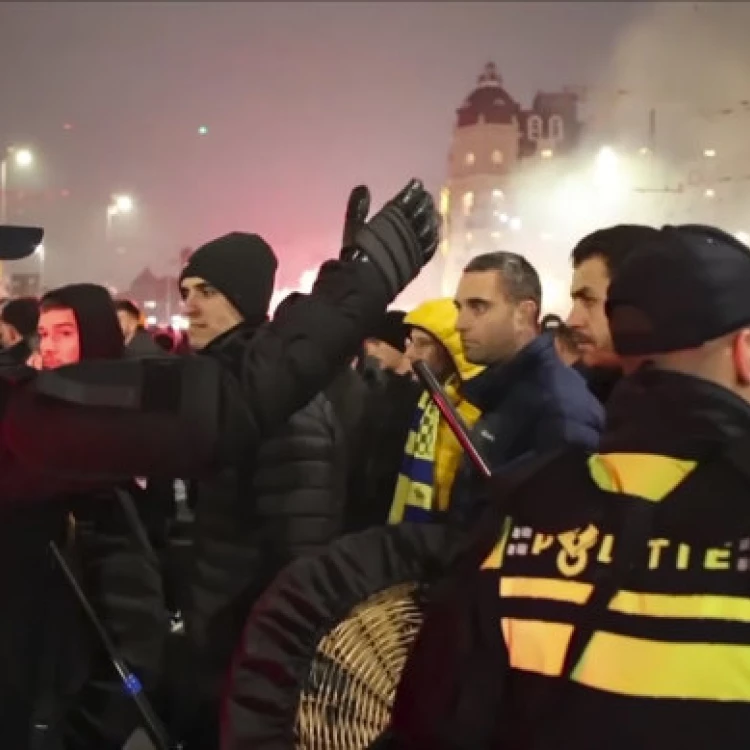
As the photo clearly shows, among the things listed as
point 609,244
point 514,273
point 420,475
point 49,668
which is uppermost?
point 609,244

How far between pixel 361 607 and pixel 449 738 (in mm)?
314

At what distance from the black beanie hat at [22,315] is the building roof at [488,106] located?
8281 centimetres

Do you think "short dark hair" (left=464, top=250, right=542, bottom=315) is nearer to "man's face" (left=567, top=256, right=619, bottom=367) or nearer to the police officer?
"man's face" (left=567, top=256, right=619, bottom=367)

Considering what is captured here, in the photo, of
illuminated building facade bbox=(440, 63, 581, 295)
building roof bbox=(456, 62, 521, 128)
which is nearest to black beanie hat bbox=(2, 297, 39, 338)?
illuminated building facade bbox=(440, 63, 581, 295)

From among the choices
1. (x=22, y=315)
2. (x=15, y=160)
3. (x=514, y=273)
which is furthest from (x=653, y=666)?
(x=22, y=315)

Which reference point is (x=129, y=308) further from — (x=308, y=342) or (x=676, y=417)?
(x=676, y=417)

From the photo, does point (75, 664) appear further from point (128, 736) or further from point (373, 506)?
point (373, 506)

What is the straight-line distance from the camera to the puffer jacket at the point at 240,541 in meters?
3.27

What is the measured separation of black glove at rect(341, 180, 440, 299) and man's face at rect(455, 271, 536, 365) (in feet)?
6.89

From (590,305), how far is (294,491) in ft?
4.37

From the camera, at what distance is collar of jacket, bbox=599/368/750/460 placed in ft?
5.32

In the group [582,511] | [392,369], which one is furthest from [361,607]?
[392,369]

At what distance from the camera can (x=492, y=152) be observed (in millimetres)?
86938

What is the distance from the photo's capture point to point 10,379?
2242mm
